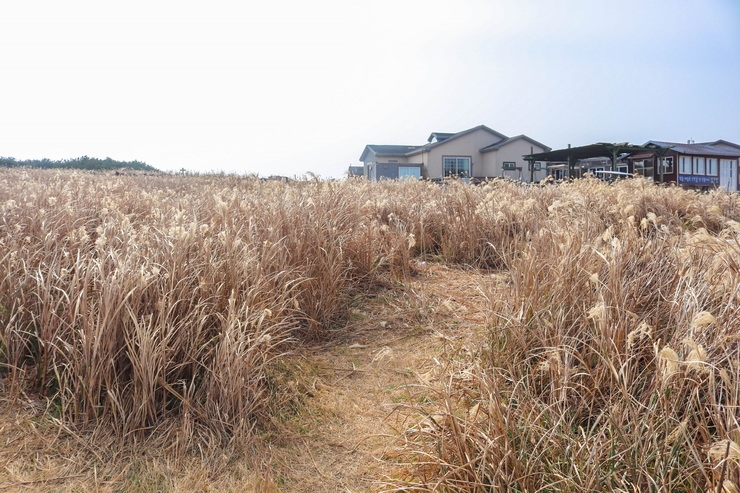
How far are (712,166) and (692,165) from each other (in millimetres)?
1943

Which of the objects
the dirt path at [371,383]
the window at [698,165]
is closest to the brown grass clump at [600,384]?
the dirt path at [371,383]

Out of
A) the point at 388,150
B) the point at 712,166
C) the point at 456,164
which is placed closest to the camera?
the point at 712,166

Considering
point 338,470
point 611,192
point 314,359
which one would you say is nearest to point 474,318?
point 314,359

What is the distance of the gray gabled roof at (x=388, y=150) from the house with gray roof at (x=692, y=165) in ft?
49.9

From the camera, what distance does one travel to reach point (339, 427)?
258 centimetres

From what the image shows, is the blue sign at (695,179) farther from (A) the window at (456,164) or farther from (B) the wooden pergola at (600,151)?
(A) the window at (456,164)

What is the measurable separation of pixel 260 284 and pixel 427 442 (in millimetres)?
1421

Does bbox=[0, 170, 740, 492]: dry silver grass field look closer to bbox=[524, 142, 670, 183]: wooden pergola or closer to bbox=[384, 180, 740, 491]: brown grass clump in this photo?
bbox=[384, 180, 740, 491]: brown grass clump

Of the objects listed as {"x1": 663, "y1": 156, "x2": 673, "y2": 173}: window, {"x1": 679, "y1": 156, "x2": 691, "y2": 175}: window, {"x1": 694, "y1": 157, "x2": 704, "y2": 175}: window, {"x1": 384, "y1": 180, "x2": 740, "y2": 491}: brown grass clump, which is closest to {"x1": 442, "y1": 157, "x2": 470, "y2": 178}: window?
{"x1": 663, "y1": 156, "x2": 673, "y2": 173}: window

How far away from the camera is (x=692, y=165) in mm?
30859

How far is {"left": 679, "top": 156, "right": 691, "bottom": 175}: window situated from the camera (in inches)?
1198

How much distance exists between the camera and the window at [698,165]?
31.0 meters

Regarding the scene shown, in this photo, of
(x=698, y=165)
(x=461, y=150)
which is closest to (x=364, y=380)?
(x=461, y=150)

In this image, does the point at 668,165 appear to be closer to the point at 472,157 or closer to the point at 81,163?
the point at 472,157
